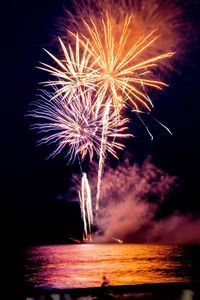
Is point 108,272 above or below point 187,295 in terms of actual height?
above

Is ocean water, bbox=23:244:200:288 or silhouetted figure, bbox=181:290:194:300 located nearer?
silhouetted figure, bbox=181:290:194:300

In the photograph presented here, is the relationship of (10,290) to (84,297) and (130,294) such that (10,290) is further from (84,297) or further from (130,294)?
(130,294)

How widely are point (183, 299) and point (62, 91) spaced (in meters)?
14.1

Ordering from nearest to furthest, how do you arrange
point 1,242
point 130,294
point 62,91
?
1. point 130,294
2. point 62,91
3. point 1,242

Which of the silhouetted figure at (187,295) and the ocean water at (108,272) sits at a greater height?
the ocean water at (108,272)

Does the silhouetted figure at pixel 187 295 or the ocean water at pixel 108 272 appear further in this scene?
the ocean water at pixel 108 272

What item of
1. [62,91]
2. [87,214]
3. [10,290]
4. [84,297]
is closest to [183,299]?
[84,297]

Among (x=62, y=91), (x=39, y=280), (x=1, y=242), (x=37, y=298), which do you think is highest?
(x=1, y=242)

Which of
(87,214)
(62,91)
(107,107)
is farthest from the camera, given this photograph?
(87,214)

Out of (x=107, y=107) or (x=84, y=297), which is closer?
(x=84, y=297)

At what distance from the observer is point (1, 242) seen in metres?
200

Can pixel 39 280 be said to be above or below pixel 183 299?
above

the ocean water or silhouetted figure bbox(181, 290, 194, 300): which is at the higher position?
the ocean water

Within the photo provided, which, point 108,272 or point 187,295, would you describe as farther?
point 108,272
